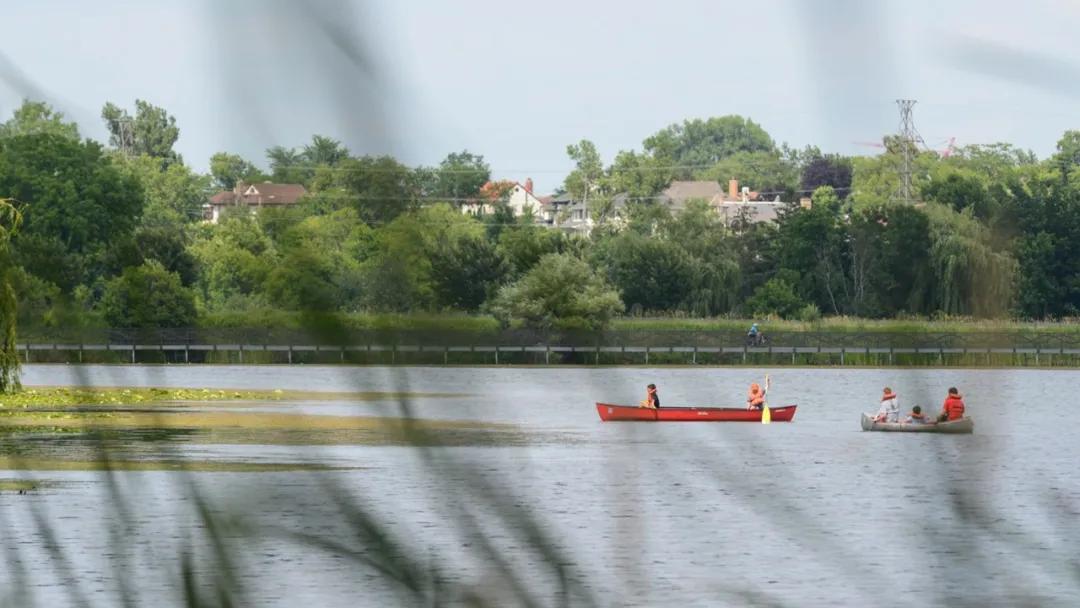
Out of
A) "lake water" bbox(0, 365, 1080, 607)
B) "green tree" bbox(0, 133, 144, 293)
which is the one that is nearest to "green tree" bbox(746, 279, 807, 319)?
"lake water" bbox(0, 365, 1080, 607)

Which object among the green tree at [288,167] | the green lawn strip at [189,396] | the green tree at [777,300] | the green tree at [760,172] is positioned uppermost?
the green tree at [760,172]

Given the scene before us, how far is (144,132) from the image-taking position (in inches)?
48.3

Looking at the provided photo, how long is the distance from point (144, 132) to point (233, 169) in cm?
18

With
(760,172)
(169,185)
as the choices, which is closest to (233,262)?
(169,185)

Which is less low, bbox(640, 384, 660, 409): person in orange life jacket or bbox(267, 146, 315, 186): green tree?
bbox(267, 146, 315, 186): green tree

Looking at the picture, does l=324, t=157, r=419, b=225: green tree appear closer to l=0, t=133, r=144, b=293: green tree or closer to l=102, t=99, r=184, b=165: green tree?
l=102, t=99, r=184, b=165: green tree

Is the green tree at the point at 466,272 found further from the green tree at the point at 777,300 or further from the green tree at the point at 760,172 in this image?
the green tree at the point at 777,300

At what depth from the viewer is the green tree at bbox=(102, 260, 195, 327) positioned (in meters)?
1.37

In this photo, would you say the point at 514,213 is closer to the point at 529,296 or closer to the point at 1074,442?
the point at 529,296

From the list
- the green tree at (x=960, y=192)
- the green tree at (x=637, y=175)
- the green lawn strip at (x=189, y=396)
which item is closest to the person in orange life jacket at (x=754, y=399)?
A: the green lawn strip at (x=189, y=396)

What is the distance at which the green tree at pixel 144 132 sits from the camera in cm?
115

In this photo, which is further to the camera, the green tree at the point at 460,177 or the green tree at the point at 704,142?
the green tree at the point at 704,142

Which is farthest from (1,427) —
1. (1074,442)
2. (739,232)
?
(739,232)

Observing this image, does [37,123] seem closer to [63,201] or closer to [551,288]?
[551,288]
